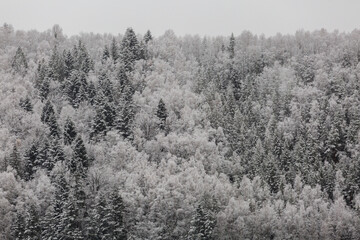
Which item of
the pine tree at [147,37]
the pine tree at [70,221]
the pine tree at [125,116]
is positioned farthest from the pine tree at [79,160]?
the pine tree at [147,37]

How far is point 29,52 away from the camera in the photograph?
19575 centimetres

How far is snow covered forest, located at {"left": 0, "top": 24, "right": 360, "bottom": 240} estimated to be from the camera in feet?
355

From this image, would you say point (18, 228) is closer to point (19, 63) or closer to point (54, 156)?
point (54, 156)

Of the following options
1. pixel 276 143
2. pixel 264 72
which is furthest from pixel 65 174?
pixel 264 72

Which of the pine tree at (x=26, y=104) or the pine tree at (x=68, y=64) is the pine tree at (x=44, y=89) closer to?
the pine tree at (x=26, y=104)

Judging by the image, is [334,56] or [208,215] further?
[334,56]

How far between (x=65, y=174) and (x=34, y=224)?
46.1 ft

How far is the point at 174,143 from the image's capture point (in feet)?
448

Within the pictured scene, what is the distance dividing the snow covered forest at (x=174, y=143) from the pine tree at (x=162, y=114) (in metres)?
0.38

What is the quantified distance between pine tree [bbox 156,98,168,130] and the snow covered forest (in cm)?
38

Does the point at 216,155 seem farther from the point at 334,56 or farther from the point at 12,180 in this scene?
the point at 334,56

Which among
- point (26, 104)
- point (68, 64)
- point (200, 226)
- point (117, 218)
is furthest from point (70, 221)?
point (68, 64)

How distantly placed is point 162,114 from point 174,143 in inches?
587

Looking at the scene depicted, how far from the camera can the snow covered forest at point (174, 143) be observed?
108250 mm
